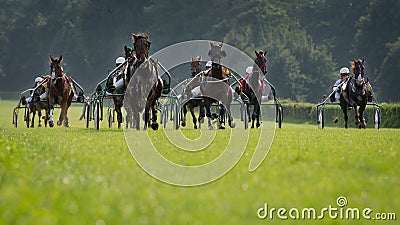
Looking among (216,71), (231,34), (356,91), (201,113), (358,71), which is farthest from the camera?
(231,34)

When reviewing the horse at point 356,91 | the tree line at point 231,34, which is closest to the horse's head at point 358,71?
the horse at point 356,91

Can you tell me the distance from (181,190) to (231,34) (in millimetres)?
58785

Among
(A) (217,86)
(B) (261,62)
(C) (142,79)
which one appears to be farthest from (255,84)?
(C) (142,79)

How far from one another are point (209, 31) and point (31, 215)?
65.6 m

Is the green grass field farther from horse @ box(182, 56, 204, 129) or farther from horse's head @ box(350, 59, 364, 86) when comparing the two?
horse's head @ box(350, 59, 364, 86)

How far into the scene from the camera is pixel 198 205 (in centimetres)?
584

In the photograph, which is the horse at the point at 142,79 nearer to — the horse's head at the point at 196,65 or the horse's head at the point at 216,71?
the horse's head at the point at 216,71

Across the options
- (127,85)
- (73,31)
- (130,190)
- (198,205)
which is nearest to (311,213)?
(198,205)

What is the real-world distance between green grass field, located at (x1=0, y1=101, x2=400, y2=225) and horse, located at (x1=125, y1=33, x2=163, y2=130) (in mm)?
7067

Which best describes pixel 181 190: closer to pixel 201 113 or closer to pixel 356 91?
pixel 201 113

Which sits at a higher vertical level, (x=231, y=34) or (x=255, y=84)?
(x=231, y=34)

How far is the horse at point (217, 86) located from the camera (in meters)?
18.7

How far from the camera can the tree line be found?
193 feet

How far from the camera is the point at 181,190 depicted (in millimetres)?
6750
